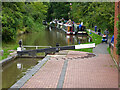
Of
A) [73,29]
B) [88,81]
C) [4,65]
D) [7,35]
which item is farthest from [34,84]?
[73,29]

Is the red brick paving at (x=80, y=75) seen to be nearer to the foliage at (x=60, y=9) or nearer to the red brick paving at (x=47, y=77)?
the red brick paving at (x=47, y=77)

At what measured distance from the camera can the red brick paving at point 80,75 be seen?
391 inches

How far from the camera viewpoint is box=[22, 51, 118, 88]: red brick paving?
32.6ft

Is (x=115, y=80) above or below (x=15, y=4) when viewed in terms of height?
below

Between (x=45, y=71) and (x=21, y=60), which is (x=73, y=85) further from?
(x=21, y=60)

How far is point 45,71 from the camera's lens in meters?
12.8

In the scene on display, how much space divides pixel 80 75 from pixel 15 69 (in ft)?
17.9

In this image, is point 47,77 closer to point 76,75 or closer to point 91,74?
point 76,75

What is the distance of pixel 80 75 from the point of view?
1166 cm

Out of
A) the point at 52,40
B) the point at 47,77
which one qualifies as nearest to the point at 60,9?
the point at 52,40

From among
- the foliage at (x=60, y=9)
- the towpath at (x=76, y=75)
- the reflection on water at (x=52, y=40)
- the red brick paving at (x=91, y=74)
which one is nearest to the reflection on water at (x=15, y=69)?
the towpath at (x=76, y=75)

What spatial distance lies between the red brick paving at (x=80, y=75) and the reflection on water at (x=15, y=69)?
1.43 metres

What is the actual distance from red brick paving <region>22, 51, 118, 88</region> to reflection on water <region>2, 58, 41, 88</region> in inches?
56.2

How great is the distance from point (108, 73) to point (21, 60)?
27.1 ft
